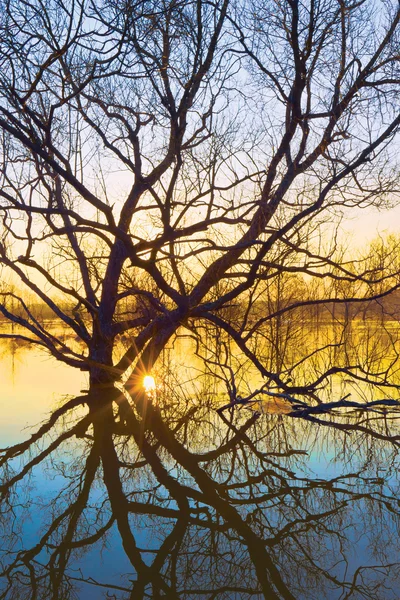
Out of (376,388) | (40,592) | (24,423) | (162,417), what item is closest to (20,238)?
(24,423)

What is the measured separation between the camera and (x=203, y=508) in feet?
13.6

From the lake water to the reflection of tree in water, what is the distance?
11 mm

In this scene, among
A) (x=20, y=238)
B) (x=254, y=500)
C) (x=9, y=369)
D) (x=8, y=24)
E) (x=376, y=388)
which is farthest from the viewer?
(x=9, y=369)

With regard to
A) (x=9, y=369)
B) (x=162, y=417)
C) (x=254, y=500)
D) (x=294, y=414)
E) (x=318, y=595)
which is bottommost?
(x=318, y=595)

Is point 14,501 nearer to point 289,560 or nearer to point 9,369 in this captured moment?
point 289,560

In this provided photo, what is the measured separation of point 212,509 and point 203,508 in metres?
0.06

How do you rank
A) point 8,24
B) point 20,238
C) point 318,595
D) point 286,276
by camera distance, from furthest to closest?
1. point 286,276
2. point 20,238
3. point 8,24
4. point 318,595

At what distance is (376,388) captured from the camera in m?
9.19

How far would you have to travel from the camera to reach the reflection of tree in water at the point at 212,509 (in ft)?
10.2

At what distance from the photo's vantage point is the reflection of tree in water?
3117 millimetres

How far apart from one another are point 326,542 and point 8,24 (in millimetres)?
5345

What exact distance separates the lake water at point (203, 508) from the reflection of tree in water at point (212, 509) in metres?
0.01

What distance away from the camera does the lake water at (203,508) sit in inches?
123

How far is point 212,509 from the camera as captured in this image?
13.5 feet
